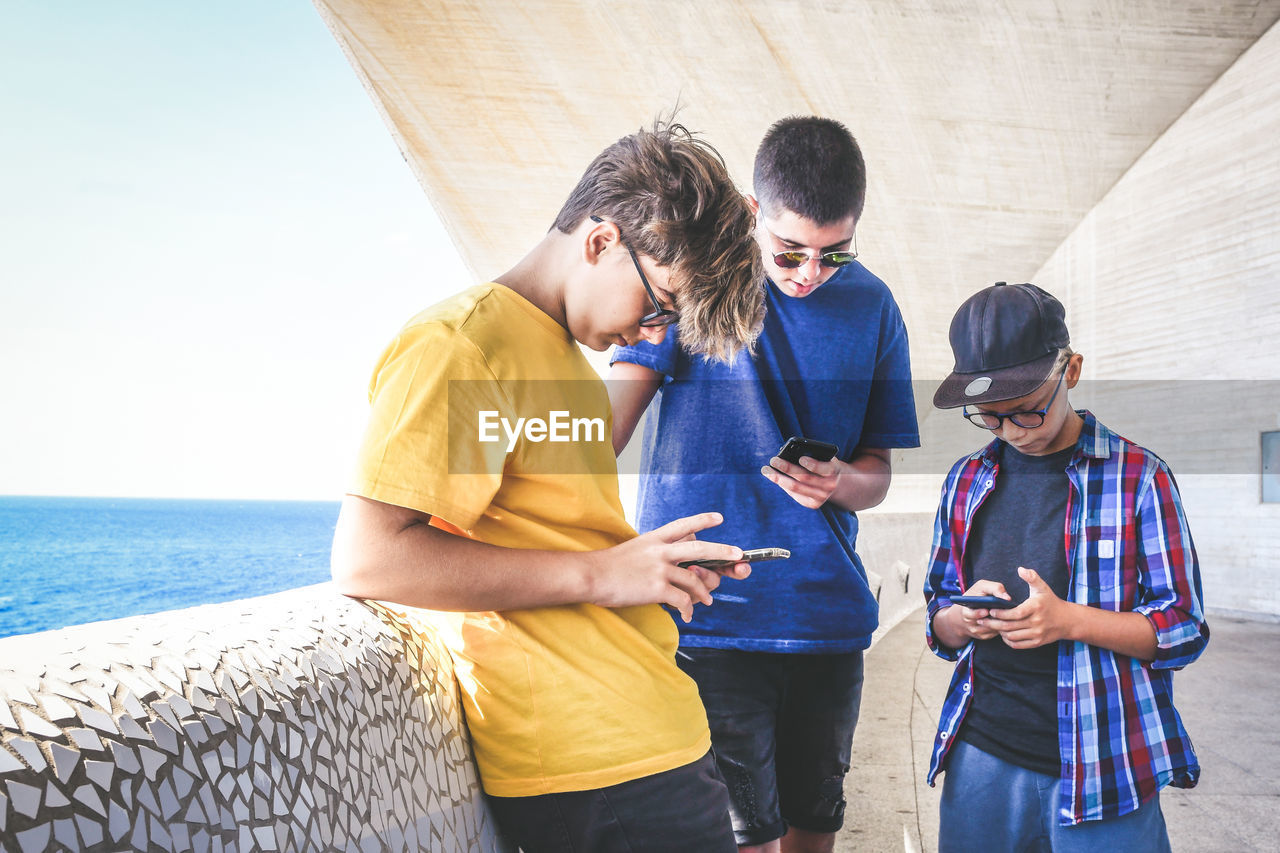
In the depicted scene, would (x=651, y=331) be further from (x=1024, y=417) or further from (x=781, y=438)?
(x=1024, y=417)

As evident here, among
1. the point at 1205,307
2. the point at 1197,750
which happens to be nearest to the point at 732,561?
the point at 1197,750

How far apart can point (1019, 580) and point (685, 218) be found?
94 centimetres

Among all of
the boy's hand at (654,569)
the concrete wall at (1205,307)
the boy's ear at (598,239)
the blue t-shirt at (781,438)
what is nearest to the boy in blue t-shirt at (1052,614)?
the blue t-shirt at (781,438)

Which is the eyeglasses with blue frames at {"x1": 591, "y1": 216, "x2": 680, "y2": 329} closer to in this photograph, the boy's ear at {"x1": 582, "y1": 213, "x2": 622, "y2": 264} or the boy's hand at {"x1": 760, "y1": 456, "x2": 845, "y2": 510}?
the boy's ear at {"x1": 582, "y1": 213, "x2": 622, "y2": 264}

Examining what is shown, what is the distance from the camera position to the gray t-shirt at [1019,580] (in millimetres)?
1505

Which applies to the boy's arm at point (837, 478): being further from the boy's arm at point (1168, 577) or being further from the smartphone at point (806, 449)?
the boy's arm at point (1168, 577)

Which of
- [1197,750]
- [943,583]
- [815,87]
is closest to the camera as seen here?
[943,583]

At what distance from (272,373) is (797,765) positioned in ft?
321

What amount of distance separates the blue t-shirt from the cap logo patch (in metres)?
0.18

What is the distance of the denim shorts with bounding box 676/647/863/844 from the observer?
1546 millimetres

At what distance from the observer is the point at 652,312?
1.17 metres

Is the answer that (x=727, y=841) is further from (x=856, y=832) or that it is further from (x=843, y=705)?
(x=856, y=832)

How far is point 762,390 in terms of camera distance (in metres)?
1.66

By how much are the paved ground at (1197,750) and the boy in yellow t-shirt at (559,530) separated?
224 centimetres
